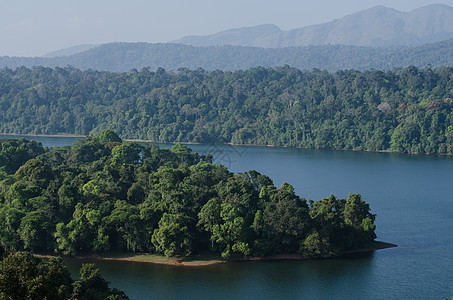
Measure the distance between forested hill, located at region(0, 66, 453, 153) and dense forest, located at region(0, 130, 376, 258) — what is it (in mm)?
42476

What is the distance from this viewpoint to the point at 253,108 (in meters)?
86.2

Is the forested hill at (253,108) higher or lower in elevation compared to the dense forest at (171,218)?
higher

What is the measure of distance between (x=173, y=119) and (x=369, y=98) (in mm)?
27338

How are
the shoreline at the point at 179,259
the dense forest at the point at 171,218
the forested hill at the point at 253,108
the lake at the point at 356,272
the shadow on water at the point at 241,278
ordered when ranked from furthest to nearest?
the forested hill at the point at 253,108
the dense forest at the point at 171,218
the shoreline at the point at 179,259
the lake at the point at 356,272
the shadow on water at the point at 241,278

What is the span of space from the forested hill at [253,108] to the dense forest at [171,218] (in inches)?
1672

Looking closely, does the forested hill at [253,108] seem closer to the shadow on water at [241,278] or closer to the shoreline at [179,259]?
the shoreline at [179,259]

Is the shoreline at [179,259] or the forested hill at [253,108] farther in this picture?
the forested hill at [253,108]

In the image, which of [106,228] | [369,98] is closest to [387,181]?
[106,228]

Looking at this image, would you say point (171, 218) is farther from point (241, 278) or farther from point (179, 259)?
point (241, 278)

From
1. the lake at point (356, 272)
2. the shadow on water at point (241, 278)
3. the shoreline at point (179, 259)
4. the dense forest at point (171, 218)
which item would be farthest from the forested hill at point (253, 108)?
the shadow on water at point (241, 278)

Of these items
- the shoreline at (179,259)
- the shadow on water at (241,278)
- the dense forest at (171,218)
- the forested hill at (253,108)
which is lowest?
the shadow on water at (241,278)

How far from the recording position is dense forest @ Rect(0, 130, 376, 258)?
89.5ft

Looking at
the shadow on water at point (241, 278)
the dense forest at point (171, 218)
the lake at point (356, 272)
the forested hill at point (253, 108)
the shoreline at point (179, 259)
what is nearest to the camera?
the shadow on water at point (241, 278)

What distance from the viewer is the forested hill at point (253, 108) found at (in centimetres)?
7238
